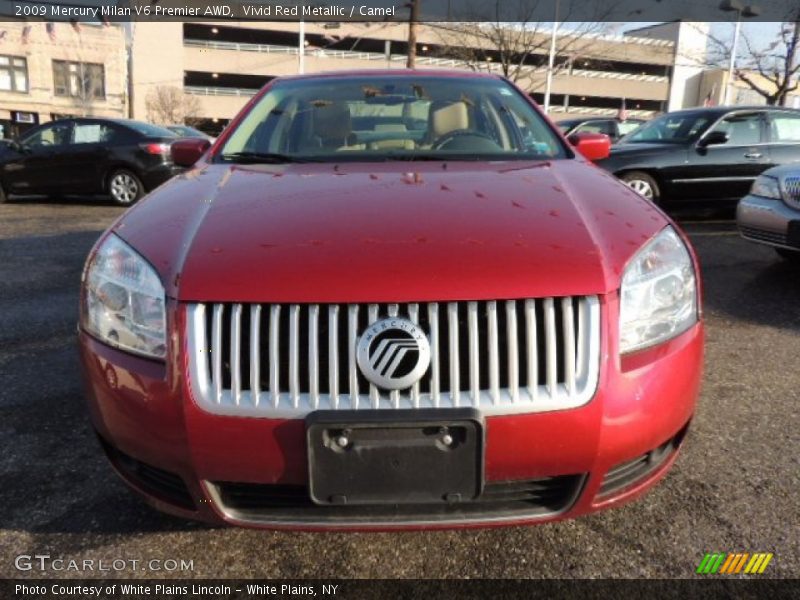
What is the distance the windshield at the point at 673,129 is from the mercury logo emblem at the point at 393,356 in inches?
295

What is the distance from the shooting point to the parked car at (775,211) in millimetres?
4625

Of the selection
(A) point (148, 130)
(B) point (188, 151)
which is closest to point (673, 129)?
(B) point (188, 151)

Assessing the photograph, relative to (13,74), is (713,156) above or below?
below

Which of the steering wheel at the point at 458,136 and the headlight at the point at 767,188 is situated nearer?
the steering wheel at the point at 458,136

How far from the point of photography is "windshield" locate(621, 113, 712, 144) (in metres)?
7.89


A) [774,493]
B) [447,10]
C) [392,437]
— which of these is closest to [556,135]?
[774,493]

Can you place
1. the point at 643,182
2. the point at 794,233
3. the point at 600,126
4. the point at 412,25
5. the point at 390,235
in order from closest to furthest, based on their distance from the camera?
the point at 390,235 → the point at 794,233 → the point at 643,182 → the point at 600,126 → the point at 412,25

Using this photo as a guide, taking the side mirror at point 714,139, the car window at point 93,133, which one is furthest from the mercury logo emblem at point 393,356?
the car window at point 93,133

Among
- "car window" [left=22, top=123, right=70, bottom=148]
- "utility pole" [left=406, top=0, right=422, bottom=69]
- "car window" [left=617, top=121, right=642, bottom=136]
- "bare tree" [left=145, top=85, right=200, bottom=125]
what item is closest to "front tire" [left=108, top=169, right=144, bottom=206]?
"car window" [left=22, top=123, right=70, bottom=148]

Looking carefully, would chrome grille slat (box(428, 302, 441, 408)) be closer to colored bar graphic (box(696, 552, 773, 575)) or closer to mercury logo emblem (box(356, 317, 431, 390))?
mercury logo emblem (box(356, 317, 431, 390))

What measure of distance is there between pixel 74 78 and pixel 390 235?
42.4 m

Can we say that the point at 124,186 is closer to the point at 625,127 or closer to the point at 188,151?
the point at 188,151

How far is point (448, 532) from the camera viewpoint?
196 cm

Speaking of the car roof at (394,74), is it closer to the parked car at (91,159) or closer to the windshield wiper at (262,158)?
the windshield wiper at (262,158)
